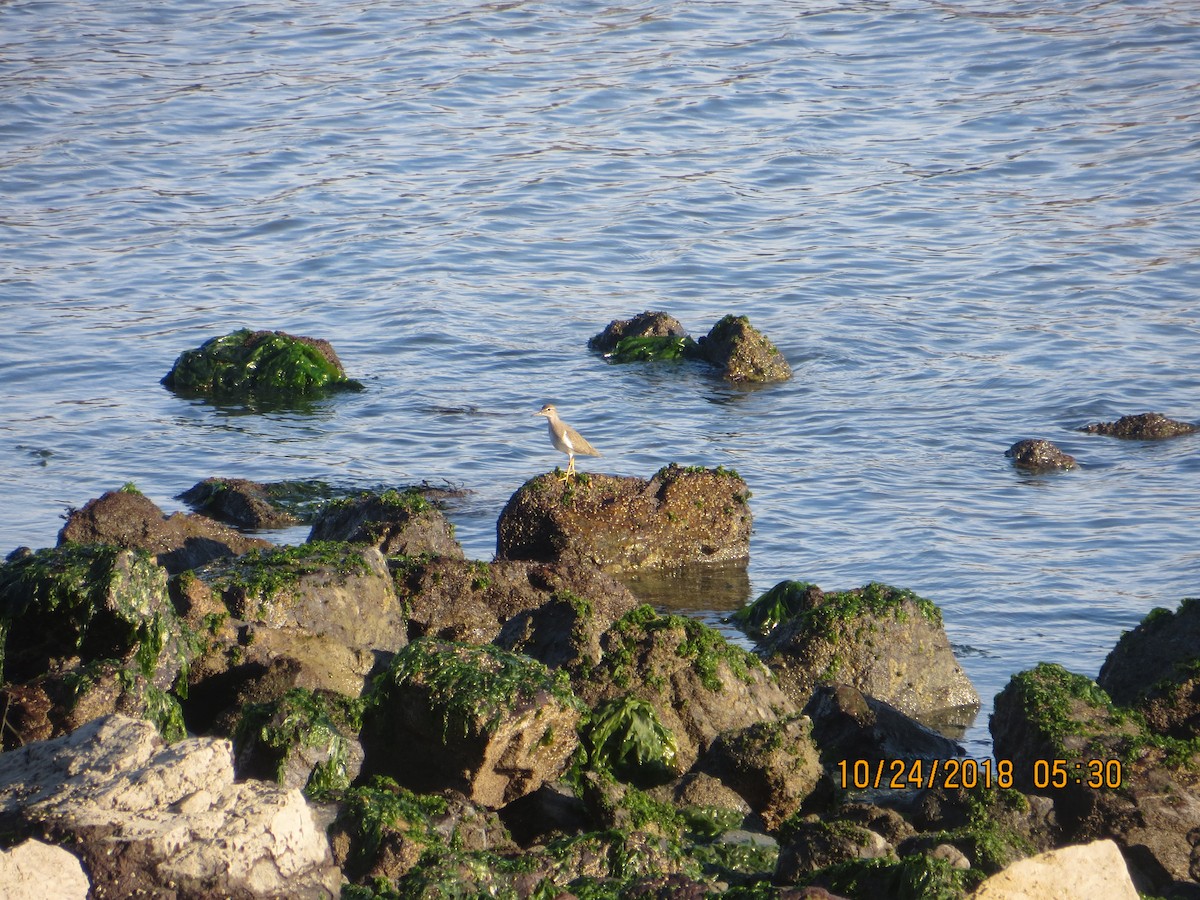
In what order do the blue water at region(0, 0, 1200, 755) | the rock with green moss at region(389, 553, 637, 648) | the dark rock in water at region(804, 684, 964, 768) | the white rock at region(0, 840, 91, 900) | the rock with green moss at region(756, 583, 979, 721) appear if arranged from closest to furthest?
the white rock at region(0, 840, 91, 900) → the dark rock in water at region(804, 684, 964, 768) → the rock with green moss at region(389, 553, 637, 648) → the rock with green moss at region(756, 583, 979, 721) → the blue water at region(0, 0, 1200, 755)

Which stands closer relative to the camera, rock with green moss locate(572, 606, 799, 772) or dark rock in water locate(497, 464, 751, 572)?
rock with green moss locate(572, 606, 799, 772)

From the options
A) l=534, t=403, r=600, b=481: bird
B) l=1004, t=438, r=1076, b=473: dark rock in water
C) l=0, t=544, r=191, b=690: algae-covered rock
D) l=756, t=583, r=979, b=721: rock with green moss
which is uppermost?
l=0, t=544, r=191, b=690: algae-covered rock

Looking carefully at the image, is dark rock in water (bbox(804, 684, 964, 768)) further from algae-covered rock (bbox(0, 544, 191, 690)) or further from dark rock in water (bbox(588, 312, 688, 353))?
dark rock in water (bbox(588, 312, 688, 353))

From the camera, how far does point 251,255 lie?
816 inches

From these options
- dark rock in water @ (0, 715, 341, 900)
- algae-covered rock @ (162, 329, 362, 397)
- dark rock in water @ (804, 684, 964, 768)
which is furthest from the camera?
algae-covered rock @ (162, 329, 362, 397)

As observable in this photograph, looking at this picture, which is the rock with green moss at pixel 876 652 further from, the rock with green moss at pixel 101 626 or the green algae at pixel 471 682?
the rock with green moss at pixel 101 626

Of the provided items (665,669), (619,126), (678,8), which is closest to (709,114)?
(619,126)

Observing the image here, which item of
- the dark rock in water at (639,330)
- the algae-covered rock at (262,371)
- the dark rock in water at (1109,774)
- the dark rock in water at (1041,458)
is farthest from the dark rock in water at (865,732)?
the dark rock in water at (639,330)

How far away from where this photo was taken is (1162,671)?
7.88m

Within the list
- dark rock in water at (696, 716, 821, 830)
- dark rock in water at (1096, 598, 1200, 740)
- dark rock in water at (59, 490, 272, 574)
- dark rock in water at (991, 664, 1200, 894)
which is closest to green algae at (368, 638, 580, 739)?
dark rock in water at (696, 716, 821, 830)

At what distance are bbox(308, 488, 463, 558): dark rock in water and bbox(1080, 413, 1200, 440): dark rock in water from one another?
23.6 feet

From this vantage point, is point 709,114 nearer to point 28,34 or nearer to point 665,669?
point 28,34

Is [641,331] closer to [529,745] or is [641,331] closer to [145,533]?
[145,533]

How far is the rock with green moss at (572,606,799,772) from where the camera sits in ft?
23.4
